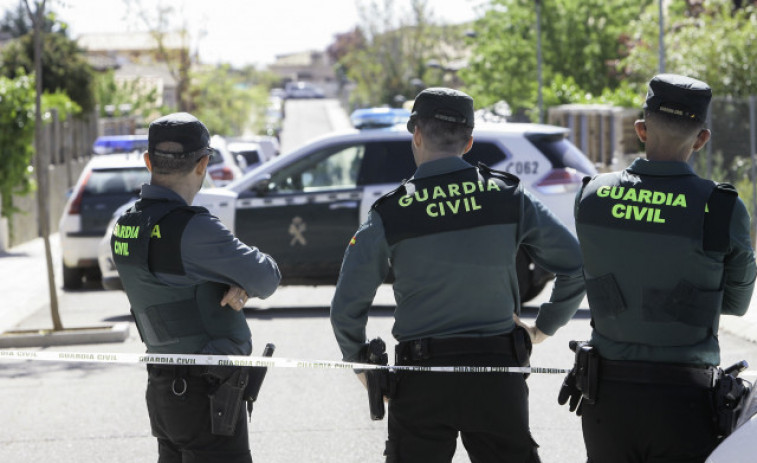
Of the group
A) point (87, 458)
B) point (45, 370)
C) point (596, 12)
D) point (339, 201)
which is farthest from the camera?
point (596, 12)

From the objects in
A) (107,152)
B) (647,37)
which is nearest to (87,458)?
(107,152)

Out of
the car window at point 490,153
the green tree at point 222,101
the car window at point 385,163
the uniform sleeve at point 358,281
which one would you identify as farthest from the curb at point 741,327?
the green tree at point 222,101

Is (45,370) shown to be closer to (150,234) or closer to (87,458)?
(87,458)

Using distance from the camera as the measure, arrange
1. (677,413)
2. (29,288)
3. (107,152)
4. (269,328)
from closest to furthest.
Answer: (677,413) < (269,328) < (29,288) < (107,152)

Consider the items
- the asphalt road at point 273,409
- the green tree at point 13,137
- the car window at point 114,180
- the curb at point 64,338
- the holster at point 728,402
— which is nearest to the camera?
the holster at point 728,402

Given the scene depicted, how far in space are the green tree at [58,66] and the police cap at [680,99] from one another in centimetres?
3708

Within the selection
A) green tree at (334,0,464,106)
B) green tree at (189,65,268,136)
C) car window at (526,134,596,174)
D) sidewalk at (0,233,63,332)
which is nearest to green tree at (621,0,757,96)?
car window at (526,134,596,174)

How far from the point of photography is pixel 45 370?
10.3m

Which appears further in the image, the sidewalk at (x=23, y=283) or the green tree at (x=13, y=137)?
the green tree at (x=13, y=137)

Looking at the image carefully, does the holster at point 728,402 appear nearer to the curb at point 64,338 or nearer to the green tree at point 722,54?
the curb at point 64,338

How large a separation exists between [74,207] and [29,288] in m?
1.12

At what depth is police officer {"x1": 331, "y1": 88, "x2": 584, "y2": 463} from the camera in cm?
418

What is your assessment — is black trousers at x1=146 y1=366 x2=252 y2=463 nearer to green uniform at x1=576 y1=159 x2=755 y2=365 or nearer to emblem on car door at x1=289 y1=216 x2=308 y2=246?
green uniform at x1=576 y1=159 x2=755 y2=365

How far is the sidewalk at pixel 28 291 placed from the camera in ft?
37.7
